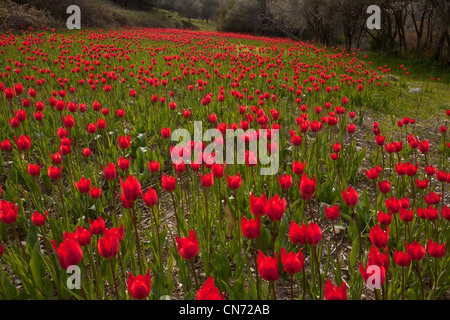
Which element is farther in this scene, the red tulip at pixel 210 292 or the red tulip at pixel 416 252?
the red tulip at pixel 416 252

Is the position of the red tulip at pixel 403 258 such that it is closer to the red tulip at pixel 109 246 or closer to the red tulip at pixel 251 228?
the red tulip at pixel 251 228

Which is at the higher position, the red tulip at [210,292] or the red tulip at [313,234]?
the red tulip at [313,234]

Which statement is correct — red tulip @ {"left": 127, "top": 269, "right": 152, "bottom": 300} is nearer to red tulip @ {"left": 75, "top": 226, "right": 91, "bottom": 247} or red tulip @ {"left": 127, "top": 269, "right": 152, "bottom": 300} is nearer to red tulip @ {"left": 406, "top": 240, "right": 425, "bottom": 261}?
red tulip @ {"left": 75, "top": 226, "right": 91, "bottom": 247}

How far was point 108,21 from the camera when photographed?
98.2 feet

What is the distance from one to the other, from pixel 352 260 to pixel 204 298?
61.8 inches

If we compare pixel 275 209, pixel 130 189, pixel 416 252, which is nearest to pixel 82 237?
pixel 130 189

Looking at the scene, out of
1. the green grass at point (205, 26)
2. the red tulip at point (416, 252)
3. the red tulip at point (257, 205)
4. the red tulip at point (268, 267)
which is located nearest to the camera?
the red tulip at point (268, 267)

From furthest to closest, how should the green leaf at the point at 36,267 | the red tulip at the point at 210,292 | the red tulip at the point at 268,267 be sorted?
1. the green leaf at the point at 36,267
2. the red tulip at the point at 268,267
3. the red tulip at the point at 210,292

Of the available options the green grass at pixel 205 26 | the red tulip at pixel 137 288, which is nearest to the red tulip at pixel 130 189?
the red tulip at pixel 137 288

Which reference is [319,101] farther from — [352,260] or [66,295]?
[66,295]

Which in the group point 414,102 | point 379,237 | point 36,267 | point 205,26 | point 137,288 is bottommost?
point 36,267

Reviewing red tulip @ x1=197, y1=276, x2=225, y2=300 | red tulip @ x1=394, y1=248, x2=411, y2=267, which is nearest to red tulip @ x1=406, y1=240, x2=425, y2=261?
red tulip @ x1=394, y1=248, x2=411, y2=267

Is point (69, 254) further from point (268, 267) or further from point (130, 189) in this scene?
point (268, 267)

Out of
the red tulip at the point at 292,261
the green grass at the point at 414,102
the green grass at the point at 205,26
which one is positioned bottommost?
the red tulip at the point at 292,261
